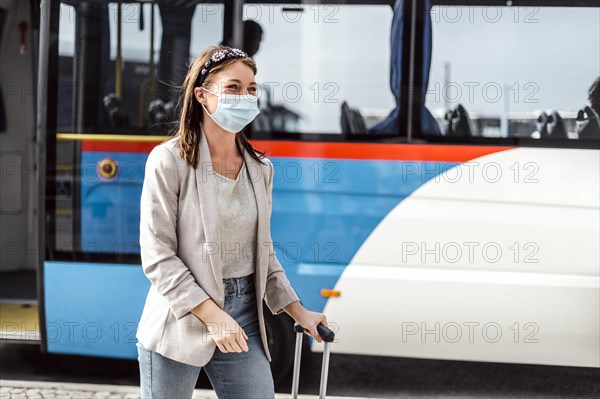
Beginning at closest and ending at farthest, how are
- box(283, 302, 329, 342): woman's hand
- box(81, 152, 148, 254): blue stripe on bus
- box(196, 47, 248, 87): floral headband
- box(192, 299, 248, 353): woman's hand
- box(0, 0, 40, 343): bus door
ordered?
box(192, 299, 248, 353): woman's hand
box(196, 47, 248, 87): floral headband
box(283, 302, 329, 342): woman's hand
box(81, 152, 148, 254): blue stripe on bus
box(0, 0, 40, 343): bus door

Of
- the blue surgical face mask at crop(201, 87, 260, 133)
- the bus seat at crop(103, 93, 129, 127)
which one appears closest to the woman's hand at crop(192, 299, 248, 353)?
the blue surgical face mask at crop(201, 87, 260, 133)

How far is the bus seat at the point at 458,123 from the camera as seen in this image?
5.56 metres

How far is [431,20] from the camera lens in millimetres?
5570

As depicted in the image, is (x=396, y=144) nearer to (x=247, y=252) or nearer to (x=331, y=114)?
(x=331, y=114)

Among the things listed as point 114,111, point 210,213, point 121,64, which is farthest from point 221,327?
point 121,64

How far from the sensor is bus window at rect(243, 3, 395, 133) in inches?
221

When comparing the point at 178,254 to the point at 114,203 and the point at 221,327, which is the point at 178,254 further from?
the point at 114,203

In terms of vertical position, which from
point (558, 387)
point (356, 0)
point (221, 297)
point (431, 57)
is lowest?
point (558, 387)

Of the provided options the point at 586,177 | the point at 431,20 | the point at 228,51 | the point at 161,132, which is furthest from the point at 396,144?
the point at 228,51

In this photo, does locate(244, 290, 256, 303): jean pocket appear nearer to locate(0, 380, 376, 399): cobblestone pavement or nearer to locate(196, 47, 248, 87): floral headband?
locate(196, 47, 248, 87): floral headband

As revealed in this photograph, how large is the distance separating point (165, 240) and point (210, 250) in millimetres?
156

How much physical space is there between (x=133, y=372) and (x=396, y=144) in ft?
8.68

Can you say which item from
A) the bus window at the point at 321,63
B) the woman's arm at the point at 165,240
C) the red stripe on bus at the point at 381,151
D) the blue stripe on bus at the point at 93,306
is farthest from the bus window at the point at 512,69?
the woman's arm at the point at 165,240

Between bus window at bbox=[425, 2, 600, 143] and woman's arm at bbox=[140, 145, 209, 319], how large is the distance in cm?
302
